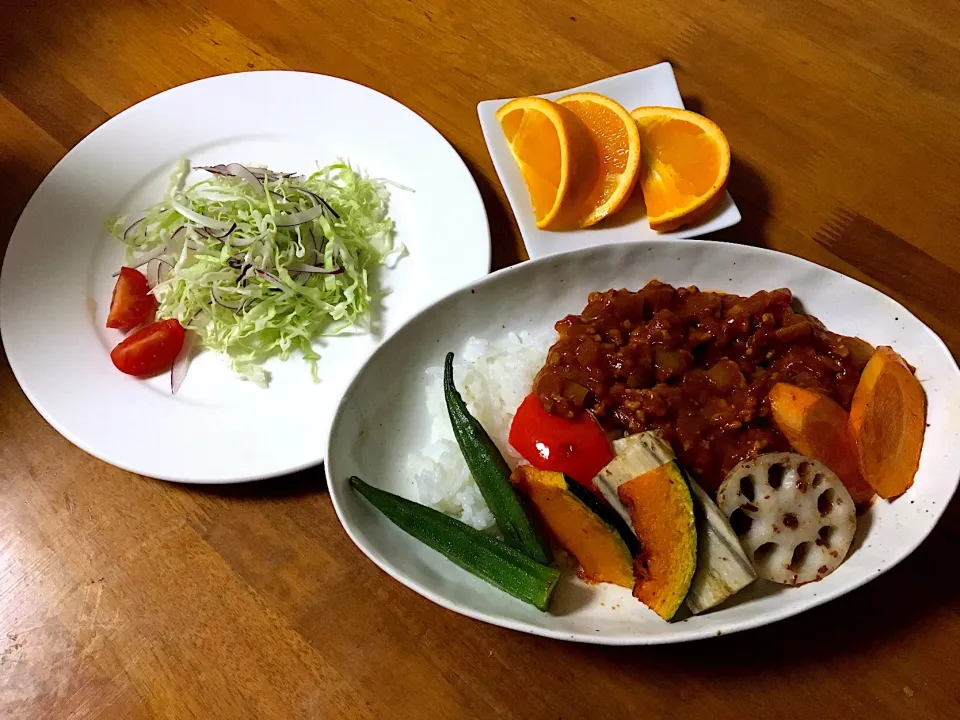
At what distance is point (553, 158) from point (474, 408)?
2.53ft

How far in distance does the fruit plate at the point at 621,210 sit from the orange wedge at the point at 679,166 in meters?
0.04

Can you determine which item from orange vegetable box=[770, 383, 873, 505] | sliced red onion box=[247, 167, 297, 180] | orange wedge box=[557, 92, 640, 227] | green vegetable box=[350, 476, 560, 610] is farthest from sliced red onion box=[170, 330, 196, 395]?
orange vegetable box=[770, 383, 873, 505]

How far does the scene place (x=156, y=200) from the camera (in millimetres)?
2240

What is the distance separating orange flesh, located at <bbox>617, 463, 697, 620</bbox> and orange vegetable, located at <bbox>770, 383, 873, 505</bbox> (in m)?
0.34

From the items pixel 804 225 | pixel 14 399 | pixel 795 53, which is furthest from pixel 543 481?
pixel 795 53

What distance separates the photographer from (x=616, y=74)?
2.50 meters

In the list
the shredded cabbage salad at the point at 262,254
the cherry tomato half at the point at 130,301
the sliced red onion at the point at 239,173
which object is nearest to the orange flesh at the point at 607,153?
the shredded cabbage salad at the point at 262,254

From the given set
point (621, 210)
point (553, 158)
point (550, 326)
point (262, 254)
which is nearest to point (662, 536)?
point (550, 326)

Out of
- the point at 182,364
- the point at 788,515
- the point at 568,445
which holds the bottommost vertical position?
the point at 182,364

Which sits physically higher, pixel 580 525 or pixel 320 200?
pixel 320 200

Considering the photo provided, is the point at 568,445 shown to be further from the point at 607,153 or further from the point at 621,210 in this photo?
the point at 607,153

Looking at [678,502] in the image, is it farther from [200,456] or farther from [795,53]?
[795,53]

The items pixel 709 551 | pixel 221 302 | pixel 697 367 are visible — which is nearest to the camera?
pixel 709 551

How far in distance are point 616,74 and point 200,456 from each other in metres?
1.85
